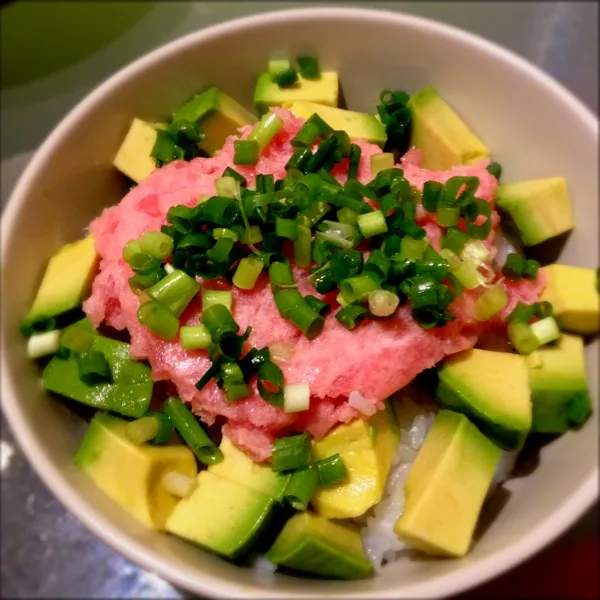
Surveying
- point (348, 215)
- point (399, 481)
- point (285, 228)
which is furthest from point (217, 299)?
point (399, 481)

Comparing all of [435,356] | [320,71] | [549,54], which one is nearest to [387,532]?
[435,356]

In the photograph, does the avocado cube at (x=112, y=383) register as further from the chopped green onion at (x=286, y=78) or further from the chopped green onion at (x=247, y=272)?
the chopped green onion at (x=286, y=78)

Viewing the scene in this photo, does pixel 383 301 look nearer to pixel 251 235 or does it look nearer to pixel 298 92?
pixel 251 235

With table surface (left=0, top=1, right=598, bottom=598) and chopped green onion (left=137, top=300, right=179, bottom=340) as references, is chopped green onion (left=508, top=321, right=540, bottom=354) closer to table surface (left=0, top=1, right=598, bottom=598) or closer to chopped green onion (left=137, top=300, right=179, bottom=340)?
chopped green onion (left=137, top=300, right=179, bottom=340)

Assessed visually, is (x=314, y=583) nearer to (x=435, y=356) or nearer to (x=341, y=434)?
(x=341, y=434)

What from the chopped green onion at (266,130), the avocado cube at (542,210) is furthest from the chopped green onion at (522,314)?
the chopped green onion at (266,130)

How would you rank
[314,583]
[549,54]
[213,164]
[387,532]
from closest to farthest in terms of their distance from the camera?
[314,583], [387,532], [213,164], [549,54]
